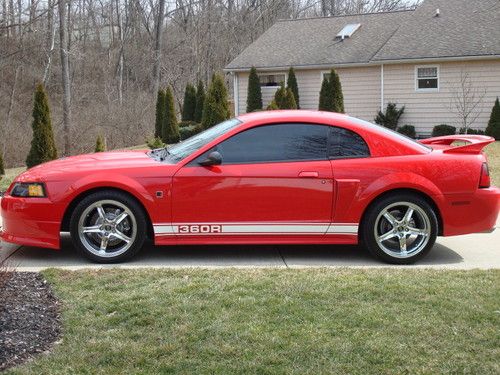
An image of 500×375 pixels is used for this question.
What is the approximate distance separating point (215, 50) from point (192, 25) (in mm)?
2689

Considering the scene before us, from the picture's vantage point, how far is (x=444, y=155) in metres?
6.42

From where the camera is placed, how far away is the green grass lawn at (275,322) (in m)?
3.66

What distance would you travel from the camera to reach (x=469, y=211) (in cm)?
635

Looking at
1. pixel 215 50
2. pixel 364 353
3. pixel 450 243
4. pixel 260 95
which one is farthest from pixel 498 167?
pixel 215 50

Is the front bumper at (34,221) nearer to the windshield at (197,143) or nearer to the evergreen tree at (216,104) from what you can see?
the windshield at (197,143)

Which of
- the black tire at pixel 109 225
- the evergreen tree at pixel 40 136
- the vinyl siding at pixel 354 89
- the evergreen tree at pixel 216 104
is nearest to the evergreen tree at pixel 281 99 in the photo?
the evergreen tree at pixel 216 104

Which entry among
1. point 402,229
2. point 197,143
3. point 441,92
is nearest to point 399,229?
point 402,229

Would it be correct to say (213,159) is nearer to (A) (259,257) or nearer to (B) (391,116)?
(A) (259,257)

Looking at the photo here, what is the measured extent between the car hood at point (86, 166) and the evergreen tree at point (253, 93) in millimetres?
20506

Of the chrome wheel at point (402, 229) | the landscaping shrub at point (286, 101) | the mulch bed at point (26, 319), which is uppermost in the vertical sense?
the landscaping shrub at point (286, 101)

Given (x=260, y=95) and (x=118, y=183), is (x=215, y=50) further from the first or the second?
(x=118, y=183)

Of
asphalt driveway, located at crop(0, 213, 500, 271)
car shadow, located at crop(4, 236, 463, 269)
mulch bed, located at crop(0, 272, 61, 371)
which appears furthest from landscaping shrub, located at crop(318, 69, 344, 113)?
mulch bed, located at crop(0, 272, 61, 371)

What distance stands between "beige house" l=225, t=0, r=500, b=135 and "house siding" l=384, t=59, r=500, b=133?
33 millimetres

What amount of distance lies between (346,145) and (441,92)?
711 inches
